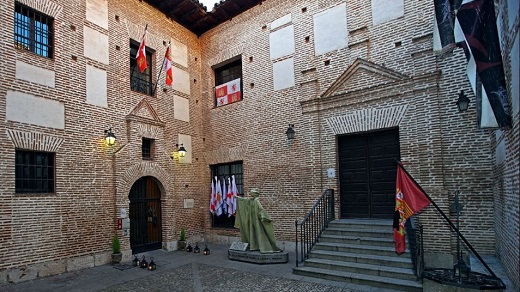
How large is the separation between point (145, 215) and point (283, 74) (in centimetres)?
601

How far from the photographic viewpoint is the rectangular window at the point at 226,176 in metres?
11.3

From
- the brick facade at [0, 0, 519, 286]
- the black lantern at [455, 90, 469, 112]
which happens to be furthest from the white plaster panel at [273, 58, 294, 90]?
the black lantern at [455, 90, 469, 112]

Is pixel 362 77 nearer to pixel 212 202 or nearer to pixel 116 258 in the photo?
pixel 212 202

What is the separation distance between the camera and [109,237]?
29.2 feet

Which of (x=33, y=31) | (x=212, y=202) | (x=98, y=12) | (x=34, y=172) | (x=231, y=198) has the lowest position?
(x=212, y=202)

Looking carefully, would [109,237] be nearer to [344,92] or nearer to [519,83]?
[344,92]

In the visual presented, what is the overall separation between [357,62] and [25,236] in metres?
8.71

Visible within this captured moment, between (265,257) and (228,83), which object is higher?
(228,83)

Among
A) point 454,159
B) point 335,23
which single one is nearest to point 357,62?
point 335,23

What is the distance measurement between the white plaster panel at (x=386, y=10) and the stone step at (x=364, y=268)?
19.1ft

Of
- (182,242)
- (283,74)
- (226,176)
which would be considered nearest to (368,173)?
(283,74)

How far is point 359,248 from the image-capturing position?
714 cm

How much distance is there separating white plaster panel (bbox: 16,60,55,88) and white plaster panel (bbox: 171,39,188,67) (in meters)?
4.18

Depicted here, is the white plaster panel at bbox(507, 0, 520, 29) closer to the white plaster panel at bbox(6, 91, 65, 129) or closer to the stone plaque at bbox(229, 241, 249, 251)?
the stone plaque at bbox(229, 241, 249, 251)
